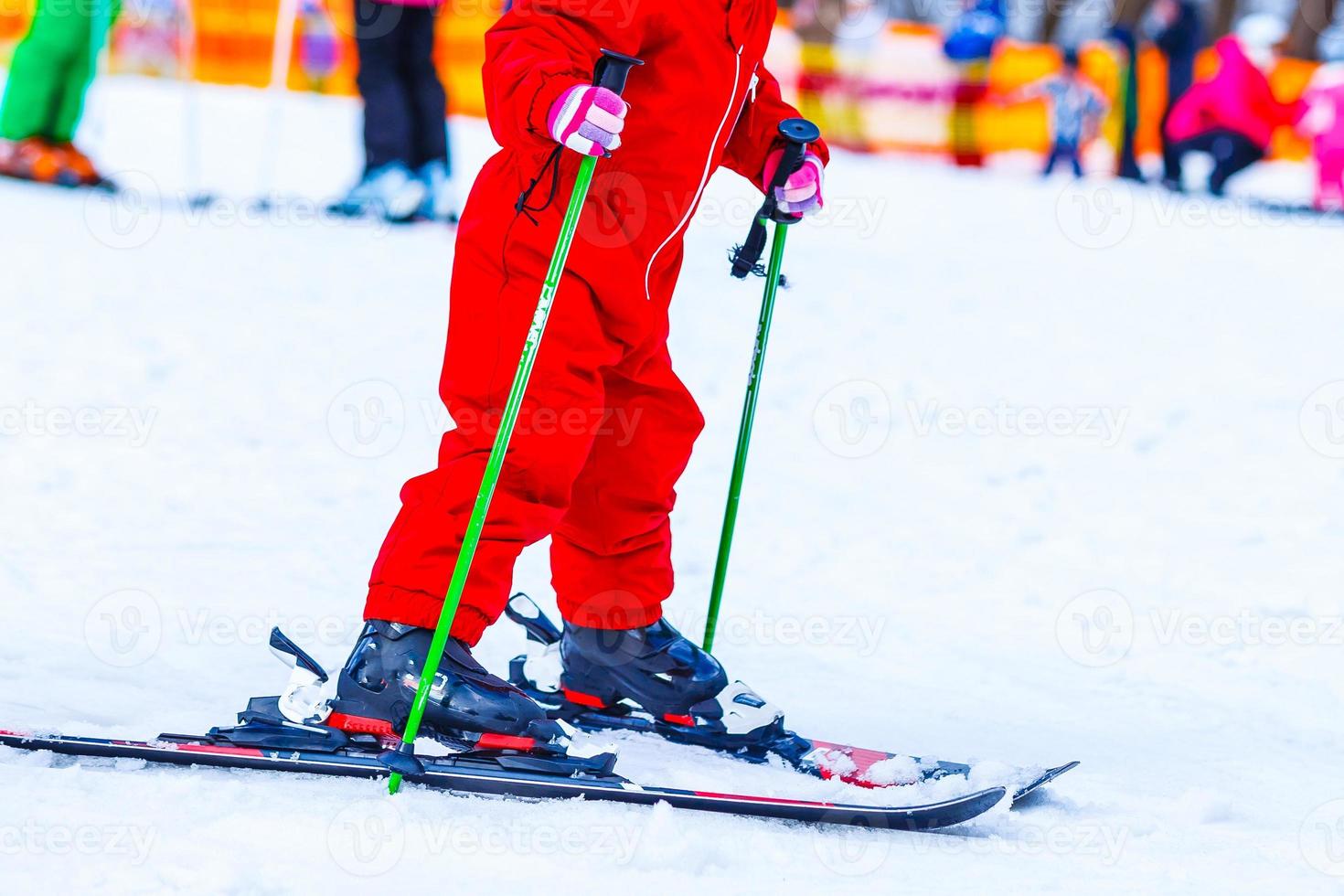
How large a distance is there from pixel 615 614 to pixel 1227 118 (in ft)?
35.0

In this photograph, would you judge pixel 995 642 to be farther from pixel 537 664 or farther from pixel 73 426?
pixel 73 426

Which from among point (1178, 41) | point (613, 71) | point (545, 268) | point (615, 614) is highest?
point (1178, 41)

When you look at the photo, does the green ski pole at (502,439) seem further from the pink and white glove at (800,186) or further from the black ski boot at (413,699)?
the pink and white glove at (800,186)

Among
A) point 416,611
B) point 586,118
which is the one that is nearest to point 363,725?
point 416,611

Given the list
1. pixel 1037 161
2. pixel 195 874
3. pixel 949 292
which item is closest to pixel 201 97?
pixel 1037 161

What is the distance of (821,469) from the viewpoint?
498 cm

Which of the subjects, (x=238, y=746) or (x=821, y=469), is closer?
(x=238, y=746)

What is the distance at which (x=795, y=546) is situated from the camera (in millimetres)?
4383

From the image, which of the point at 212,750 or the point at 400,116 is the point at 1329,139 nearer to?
the point at 400,116

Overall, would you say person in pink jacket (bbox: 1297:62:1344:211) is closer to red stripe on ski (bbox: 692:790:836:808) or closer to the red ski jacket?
the red ski jacket

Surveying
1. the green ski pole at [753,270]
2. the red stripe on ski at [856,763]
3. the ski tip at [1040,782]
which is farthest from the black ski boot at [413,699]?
the ski tip at [1040,782]

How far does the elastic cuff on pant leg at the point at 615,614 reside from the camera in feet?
9.61

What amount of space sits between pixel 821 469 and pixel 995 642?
1.30 metres

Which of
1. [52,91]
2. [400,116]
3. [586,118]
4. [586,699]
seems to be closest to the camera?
[586,118]
